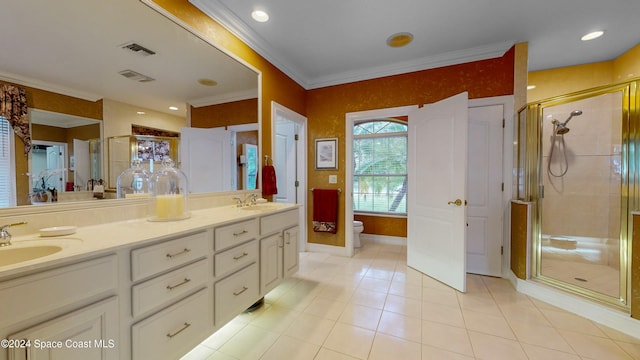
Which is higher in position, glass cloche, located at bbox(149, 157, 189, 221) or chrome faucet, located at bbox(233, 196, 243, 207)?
glass cloche, located at bbox(149, 157, 189, 221)

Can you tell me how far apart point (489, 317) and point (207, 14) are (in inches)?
132

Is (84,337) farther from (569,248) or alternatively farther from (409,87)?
(569,248)

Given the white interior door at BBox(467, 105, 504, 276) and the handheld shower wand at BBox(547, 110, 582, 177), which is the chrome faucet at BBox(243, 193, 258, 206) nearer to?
the white interior door at BBox(467, 105, 504, 276)

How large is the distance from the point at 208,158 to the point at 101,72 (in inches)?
33.1

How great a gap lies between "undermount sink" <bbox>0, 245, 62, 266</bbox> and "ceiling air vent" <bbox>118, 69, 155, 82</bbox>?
1.03 meters

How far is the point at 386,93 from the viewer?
3078 millimetres

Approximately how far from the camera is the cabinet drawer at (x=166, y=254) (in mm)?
1030

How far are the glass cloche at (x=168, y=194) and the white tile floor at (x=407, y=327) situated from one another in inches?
35.7

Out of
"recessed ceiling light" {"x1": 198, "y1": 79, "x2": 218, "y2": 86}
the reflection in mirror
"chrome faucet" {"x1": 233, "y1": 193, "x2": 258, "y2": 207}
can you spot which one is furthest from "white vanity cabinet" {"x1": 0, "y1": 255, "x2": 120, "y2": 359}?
"recessed ceiling light" {"x1": 198, "y1": 79, "x2": 218, "y2": 86}

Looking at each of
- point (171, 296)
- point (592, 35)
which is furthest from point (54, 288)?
point (592, 35)

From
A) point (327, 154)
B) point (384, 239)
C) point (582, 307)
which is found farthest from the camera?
point (384, 239)

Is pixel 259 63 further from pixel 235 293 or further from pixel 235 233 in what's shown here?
A: pixel 235 293

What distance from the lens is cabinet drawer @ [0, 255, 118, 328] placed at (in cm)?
71

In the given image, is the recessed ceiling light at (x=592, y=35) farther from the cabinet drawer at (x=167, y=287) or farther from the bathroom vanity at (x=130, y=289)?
the cabinet drawer at (x=167, y=287)
